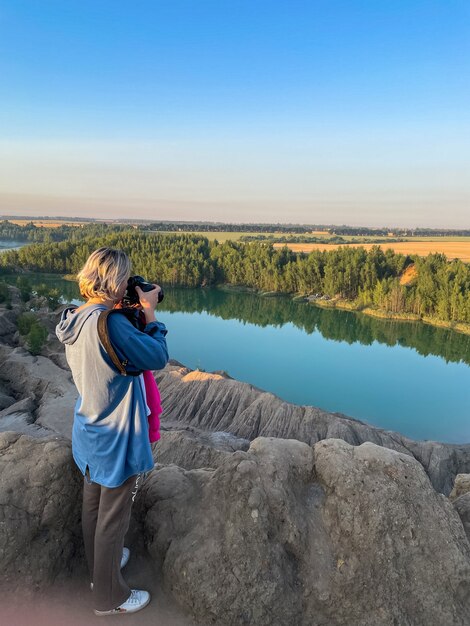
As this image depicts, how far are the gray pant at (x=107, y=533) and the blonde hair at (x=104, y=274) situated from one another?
1.26 meters

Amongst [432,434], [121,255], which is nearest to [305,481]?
[121,255]

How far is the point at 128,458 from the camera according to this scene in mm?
2863

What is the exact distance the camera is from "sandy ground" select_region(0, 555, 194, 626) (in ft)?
9.92

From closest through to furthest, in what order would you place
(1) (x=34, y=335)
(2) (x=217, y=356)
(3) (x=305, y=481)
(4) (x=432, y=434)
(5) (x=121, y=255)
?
(5) (x=121, y=255), (3) (x=305, y=481), (4) (x=432, y=434), (1) (x=34, y=335), (2) (x=217, y=356)

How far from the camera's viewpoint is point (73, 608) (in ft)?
10.2

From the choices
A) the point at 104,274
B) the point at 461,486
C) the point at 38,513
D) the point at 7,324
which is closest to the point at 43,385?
the point at 7,324

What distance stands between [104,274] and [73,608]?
241 cm

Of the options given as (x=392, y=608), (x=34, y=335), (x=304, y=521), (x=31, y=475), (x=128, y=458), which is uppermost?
(x=128, y=458)

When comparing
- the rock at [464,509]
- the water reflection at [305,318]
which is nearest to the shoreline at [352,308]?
the water reflection at [305,318]

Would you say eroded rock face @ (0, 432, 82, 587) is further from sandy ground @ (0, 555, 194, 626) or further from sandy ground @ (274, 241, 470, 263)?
sandy ground @ (274, 241, 470, 263)

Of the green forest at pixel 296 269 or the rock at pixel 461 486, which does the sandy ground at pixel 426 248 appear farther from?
the rock at pixel 461 486

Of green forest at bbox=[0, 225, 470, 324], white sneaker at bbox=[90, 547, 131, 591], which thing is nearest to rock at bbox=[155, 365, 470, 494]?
white sneaker at bbox=[90, 547, 131, 591]

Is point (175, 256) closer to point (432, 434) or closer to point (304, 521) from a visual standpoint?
point (432, 434)

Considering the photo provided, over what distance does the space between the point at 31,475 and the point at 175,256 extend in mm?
61029
